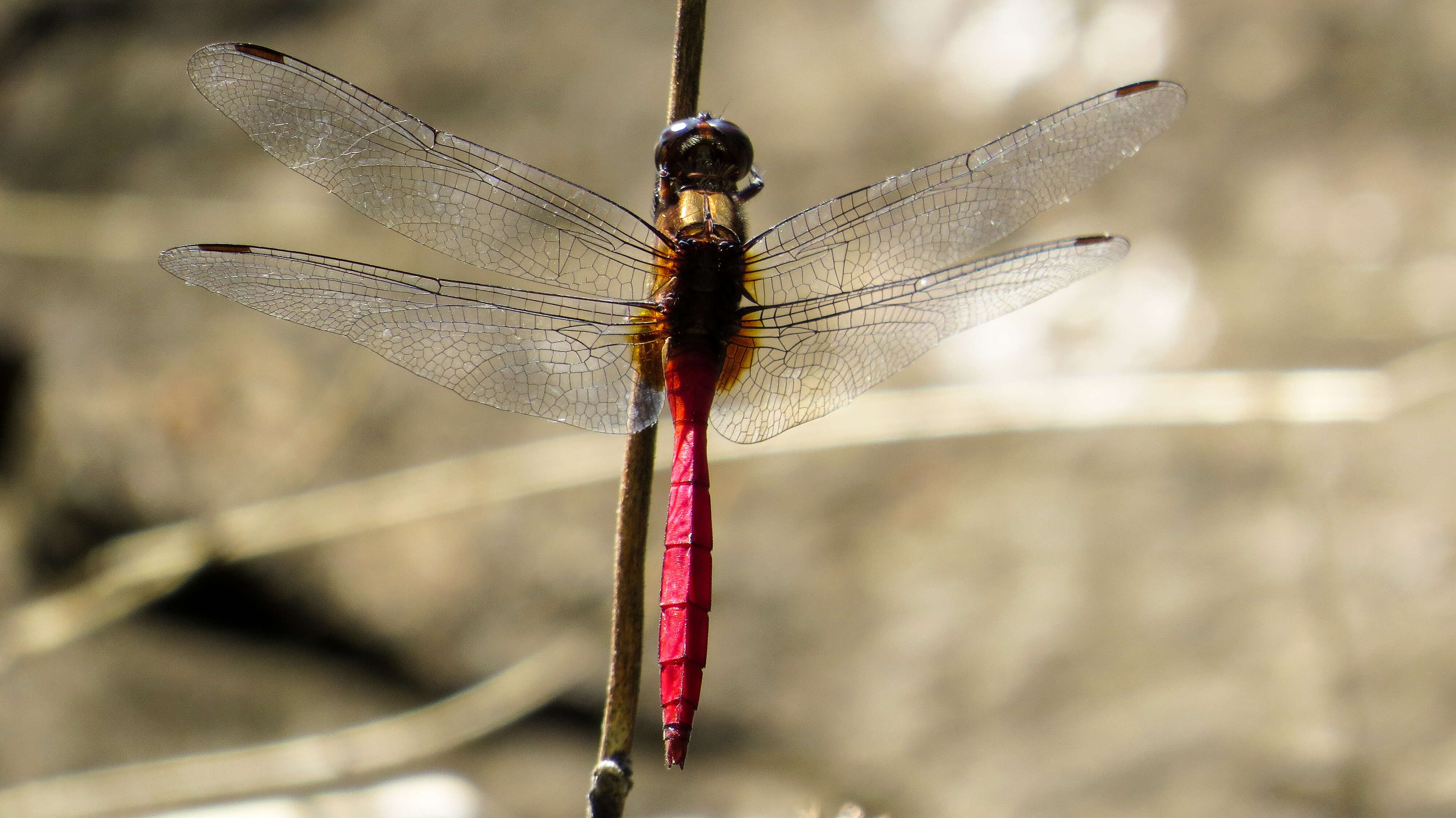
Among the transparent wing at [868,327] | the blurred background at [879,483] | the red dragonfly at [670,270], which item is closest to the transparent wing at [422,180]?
the red dragonfly at [670,270]

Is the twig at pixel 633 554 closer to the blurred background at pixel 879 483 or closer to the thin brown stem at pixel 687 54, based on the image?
the thin brown stem at pixel 687 54

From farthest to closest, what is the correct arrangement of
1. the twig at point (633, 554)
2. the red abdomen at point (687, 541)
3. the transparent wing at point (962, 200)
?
the transparent wing at point (962, 200)
the red abdomen at point (687, 541)
the twig at point (633, 554)

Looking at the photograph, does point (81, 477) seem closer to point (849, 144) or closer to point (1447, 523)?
point (849, 144)

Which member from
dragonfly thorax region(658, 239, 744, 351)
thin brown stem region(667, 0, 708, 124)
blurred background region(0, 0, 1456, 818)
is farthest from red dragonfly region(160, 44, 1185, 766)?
blurred background region(0, 0, 1456, 818)

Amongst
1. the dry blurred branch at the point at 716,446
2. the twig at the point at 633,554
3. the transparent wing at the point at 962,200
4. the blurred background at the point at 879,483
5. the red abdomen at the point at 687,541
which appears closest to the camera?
the twig at the point at 633,554

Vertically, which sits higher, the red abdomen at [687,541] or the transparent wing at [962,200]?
the transparent wing at [962,200]

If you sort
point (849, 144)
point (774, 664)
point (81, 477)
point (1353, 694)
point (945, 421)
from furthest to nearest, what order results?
point (849, 144) < point (81, 477) < point (945, 421) < point (774, 664) < point (1353, 694)

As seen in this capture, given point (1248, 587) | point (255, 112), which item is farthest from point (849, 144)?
point (255, 112)
